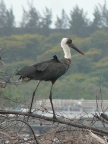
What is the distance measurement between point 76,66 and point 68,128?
74541 mm

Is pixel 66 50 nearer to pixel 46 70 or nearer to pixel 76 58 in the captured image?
pixel 46 70

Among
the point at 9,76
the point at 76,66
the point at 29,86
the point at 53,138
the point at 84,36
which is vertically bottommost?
the point at 53,138

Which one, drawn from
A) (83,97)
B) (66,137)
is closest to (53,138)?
(66,137)

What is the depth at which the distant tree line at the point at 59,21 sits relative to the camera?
10624 centimetres

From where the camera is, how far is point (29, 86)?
58375mm

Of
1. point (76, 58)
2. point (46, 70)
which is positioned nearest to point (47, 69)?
point (46, 70)

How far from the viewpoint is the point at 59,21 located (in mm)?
116562

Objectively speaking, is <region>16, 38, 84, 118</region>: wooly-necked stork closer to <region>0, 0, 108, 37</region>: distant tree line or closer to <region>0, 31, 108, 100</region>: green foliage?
<region>0, 31, 108, 100</region>: green foliage

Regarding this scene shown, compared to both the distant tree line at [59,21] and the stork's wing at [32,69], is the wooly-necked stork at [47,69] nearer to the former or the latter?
the stork's wing at [32,69]

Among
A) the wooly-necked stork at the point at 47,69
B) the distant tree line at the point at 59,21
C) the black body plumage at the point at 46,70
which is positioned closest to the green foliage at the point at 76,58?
the distant tree line at the point at 59,21

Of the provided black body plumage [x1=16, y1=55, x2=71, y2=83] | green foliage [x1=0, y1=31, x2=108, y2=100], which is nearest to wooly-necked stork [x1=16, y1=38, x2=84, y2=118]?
black body plumage [x1=16, y1=55, x2=71, y2=83]

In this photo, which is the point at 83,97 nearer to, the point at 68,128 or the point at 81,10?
the point at 81,10

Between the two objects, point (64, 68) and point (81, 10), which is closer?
point (64, 68)

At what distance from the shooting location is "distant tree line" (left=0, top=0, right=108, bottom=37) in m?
106
